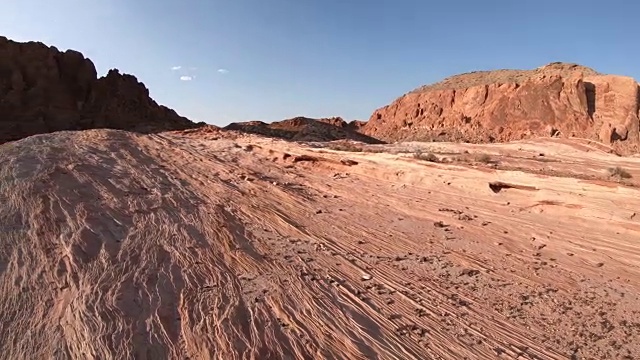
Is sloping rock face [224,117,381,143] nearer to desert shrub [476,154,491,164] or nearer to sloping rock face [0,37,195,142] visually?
sloping rock face [0,37,195,142]

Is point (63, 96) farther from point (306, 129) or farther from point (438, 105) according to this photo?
point (438, 105)

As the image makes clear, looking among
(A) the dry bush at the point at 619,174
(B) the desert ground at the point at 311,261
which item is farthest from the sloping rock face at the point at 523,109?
(B) the desert ground at the point at 311,261

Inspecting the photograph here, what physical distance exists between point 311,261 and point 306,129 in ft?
93.7

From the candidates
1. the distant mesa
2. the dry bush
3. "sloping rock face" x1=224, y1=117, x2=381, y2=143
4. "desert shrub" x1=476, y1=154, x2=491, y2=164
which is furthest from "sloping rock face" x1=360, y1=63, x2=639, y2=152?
"desert shrub" x1=476, y1=154, x2=491, y2=164

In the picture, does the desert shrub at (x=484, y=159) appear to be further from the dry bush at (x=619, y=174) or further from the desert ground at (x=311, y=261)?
the dry bush at (x=619, y=174)

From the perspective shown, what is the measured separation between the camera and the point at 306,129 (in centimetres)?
3356

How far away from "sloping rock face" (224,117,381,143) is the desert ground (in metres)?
19.1

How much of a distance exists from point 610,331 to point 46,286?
5714 millimetres

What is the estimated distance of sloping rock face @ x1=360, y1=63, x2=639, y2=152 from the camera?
24.1m

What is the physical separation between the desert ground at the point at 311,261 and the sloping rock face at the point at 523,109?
679 inches

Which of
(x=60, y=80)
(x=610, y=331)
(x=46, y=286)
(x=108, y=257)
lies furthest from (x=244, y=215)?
(x=60, y=80)

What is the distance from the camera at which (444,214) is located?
7359 millimetres

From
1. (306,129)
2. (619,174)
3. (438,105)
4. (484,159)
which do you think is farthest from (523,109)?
(619,174)

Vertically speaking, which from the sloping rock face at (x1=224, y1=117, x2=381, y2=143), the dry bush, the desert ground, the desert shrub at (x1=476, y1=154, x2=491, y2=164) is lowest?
the sloping rock face at (x1=224, y1=117, x2=381, y2=143)
